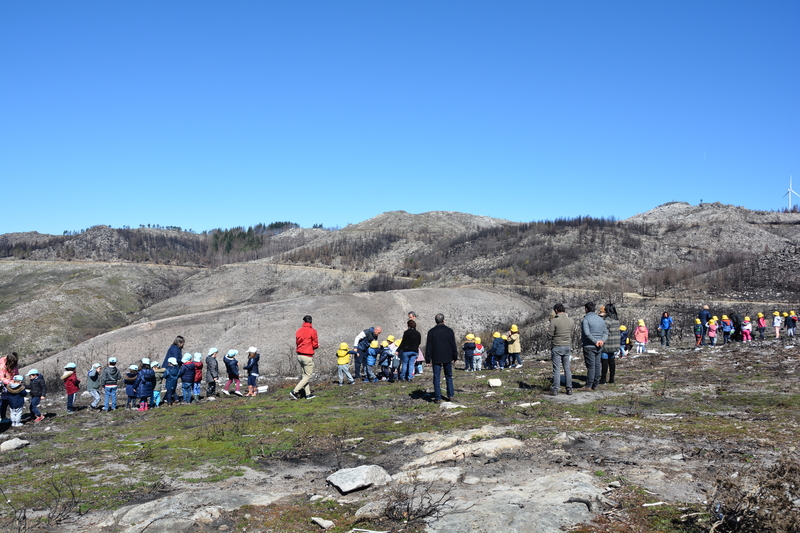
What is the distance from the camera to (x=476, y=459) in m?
7.85

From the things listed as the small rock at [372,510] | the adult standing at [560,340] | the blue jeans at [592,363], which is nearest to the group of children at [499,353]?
the blue jeans at [592,363]

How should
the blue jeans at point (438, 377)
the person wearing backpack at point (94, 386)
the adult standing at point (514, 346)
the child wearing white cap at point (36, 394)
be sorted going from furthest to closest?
the adult standing at point (514, 346) → the person wearing backpack at point (94, 386) → the child wearing white cap at point (36, 394) → the blue jeans at point (438, 377)

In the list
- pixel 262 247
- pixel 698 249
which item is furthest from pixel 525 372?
pixel 262 247

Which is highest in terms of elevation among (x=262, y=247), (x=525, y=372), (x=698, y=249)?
(x=262, y=247)

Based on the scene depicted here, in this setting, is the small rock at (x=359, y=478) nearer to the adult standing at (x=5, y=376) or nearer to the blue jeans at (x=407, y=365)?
the blue jeans at (x=407, y=365)

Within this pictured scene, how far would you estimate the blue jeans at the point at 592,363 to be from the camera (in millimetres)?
13744

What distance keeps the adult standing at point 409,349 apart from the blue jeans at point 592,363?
4.43 meters

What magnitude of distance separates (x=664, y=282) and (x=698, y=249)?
2210cm

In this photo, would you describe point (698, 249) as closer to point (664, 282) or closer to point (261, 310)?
point (664, 282)

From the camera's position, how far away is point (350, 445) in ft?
30.9

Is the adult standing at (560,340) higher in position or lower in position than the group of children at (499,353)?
higher

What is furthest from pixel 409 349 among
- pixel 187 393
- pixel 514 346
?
pixel 187 393

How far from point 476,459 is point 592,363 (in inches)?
→ 281

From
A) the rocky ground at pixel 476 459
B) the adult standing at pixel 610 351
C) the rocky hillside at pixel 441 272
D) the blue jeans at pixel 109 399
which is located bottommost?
the blue jeans at pixel 109 399
